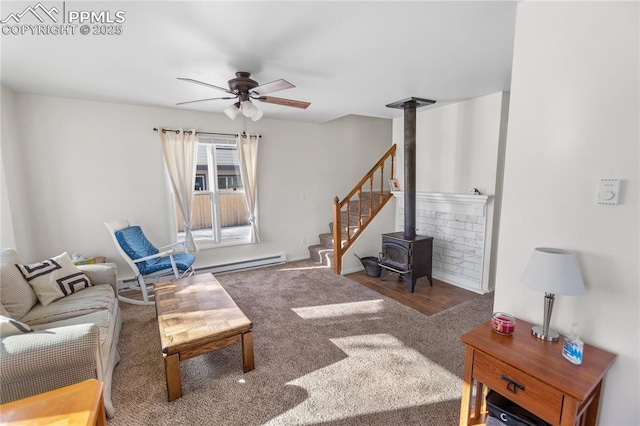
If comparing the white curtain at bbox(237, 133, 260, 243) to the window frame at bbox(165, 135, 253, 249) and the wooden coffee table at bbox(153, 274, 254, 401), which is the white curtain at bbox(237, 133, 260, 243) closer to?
the window frame at bbox(165, 135, 253, 249)

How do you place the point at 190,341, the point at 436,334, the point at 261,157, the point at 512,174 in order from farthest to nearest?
the point at 261,157 < the point at 436,334 < the point at 190,341 < the point at 512,174

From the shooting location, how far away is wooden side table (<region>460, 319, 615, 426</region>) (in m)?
1.17

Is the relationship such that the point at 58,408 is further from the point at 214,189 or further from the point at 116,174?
the point at 214,189

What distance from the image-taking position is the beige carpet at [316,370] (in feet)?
5.73

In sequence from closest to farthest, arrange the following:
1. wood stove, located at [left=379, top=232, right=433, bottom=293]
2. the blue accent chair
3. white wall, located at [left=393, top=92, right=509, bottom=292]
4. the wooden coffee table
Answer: the wooden coffee table, the blue accent chair, white wall, located at [left=393, top=92, right=509, bottom=292], wood stove, located at [left=379, top=232, right=433, bottom=293]

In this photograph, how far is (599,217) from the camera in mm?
1369

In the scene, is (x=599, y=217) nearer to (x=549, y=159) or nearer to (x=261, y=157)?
(x=549, y=159)

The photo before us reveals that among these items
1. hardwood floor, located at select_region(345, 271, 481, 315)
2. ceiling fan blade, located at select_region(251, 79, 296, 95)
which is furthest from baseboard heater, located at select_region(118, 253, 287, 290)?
ceiling fan blade, located at select_region(251, 79, 296, 95)

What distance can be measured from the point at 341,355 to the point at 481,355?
1185 mm

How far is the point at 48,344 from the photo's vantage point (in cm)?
144

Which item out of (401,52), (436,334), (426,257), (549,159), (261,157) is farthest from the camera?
(261,157)

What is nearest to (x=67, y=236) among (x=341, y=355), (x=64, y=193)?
(x=64, y=193)

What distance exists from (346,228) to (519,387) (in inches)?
143

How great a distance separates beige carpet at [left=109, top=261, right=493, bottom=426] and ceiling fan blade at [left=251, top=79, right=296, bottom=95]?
85.5 inches
